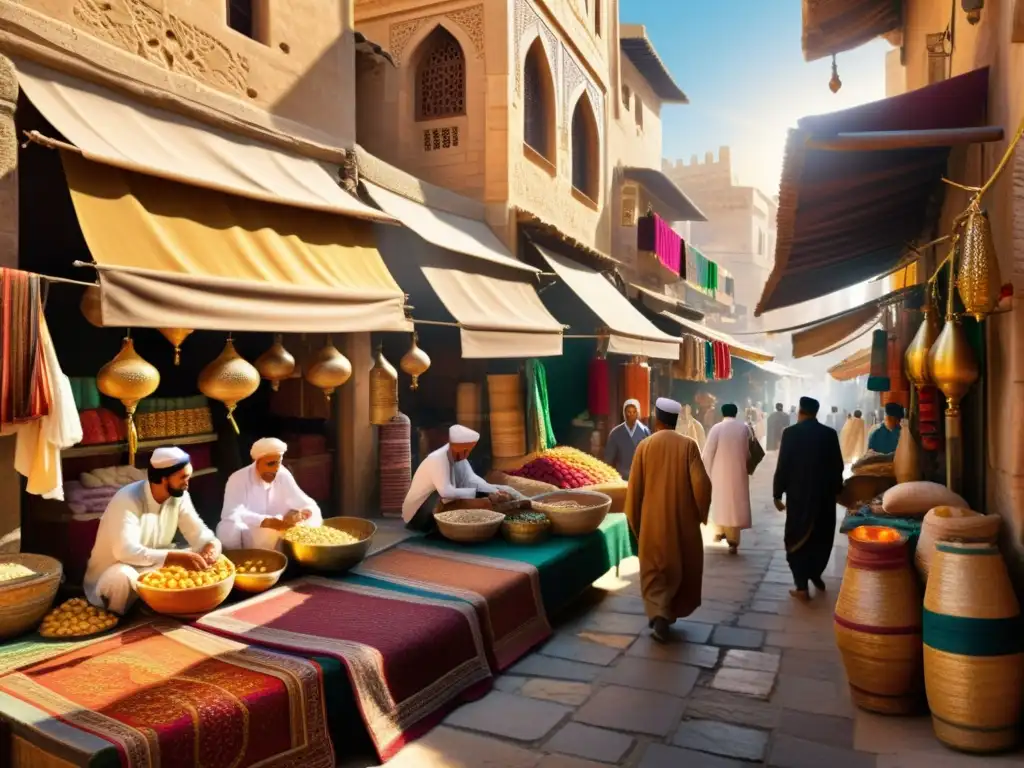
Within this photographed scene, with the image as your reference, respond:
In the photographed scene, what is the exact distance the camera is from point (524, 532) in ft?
18.8

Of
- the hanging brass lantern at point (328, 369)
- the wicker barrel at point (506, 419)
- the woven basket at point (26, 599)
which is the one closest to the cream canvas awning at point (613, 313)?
the wicker barrel at point (506, 419)

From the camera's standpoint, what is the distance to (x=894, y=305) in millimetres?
6977

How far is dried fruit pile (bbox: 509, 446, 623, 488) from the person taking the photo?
7.38 metres

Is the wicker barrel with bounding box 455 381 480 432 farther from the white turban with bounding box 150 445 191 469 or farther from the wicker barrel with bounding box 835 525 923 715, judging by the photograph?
the wicker barrel with bounding box 835 525 923 715

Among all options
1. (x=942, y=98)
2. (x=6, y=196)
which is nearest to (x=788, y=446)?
(x=942, y=98)

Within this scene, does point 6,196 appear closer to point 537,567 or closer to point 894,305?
point 537,567

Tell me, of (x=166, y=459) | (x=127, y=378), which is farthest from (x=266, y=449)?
(x=127, y=378)

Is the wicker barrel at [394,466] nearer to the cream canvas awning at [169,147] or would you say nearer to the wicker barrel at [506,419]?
the wicker barrel at [506,419]

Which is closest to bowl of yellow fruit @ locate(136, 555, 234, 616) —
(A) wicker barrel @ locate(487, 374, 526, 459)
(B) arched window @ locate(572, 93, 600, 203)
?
(A) wicker barrel @ locate(487, 374, 526, 459)

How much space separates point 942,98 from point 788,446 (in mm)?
3026

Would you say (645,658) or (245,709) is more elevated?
(245,709)

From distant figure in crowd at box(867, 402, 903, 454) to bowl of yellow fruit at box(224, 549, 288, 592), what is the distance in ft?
21.1

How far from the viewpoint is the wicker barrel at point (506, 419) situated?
8.66m

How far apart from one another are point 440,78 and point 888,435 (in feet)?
23.4
